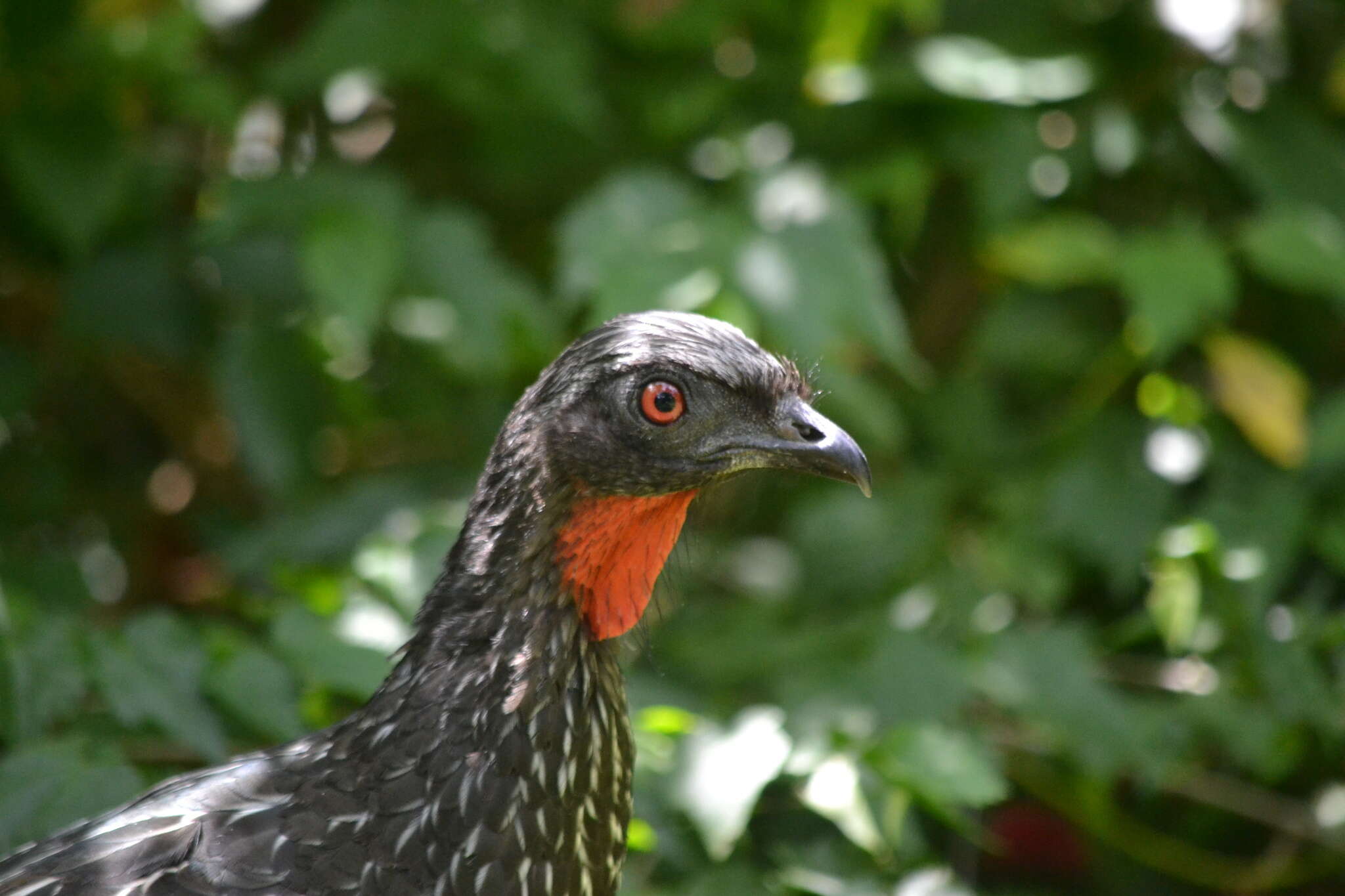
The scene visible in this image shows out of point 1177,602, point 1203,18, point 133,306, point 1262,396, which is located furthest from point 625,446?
point 1203,18

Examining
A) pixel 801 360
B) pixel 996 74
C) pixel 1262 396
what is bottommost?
pixel 801 360

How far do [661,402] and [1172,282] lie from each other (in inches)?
70.5

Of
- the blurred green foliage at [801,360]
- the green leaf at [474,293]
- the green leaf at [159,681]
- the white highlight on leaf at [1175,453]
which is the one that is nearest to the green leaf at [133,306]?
the blurred green foliage at [801,360]

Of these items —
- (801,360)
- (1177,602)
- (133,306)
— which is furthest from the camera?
(133,306)

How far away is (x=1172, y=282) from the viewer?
3457 mm

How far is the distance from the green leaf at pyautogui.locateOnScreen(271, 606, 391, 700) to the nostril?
0.87 m

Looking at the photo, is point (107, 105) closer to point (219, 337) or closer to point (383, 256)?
point (219, 337)

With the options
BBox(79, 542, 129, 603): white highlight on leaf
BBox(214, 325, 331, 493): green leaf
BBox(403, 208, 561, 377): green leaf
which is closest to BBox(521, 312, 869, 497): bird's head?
BBox(403, 208, 561, 377): green leaf

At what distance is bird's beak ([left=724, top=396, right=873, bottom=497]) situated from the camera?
2211 mm

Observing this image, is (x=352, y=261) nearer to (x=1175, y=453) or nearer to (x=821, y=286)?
(x=821, y=286)

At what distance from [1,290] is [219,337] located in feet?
2.87

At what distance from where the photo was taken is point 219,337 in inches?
159

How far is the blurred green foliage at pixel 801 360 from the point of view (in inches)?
113

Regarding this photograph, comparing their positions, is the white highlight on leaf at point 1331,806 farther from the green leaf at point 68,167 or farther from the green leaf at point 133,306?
the green leaf at point 68,167
